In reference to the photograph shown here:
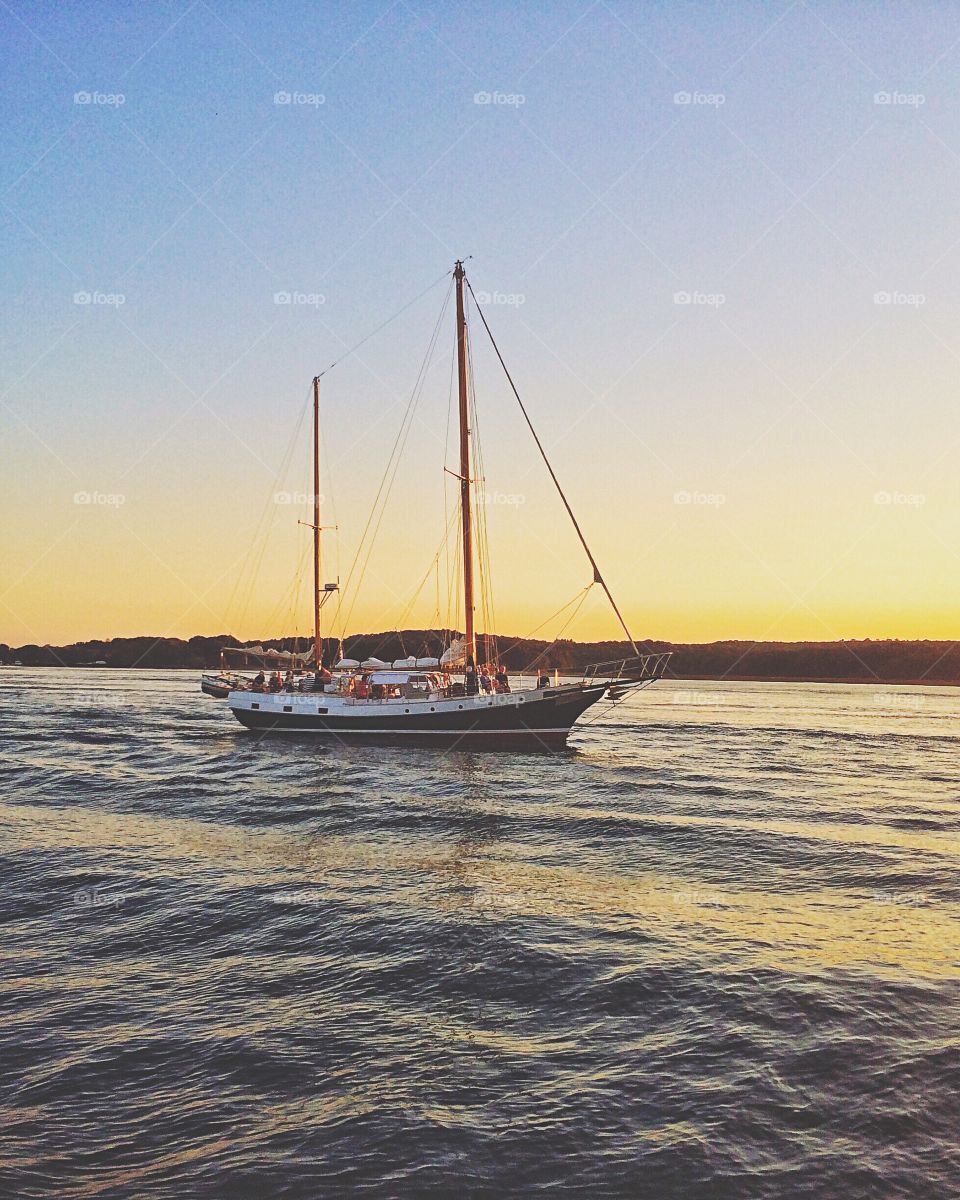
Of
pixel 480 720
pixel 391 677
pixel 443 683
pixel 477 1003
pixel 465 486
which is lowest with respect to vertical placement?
pixel 477 1003

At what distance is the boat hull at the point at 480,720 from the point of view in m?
40.9

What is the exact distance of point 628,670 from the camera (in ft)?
137

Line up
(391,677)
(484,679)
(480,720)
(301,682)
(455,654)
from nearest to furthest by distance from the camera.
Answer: (480,720), (484,679), (455,654), (391,677), (301,682)

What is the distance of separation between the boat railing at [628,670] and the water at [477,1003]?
14274 millimetres

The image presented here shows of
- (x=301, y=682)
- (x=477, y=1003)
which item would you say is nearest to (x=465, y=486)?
(x=301, y=682)

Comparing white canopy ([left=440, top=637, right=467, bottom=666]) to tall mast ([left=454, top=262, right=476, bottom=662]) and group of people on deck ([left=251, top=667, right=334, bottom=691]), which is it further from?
group of people on deck ([left=251, top=667, right=334, bottom=691])

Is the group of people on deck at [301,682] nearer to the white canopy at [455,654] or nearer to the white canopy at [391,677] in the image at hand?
the white canopy at [391,677]

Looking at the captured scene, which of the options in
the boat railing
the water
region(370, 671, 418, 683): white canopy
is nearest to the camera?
the water

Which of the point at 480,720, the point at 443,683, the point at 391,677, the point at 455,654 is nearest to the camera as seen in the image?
the point at 480,720

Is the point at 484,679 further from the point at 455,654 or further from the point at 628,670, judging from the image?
the point at 628,670

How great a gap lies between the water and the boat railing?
14.3 meters

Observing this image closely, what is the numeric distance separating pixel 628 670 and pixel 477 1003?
103 ft

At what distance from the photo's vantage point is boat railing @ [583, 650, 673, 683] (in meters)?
40.4

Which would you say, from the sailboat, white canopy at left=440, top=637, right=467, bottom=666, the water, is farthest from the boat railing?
the water
